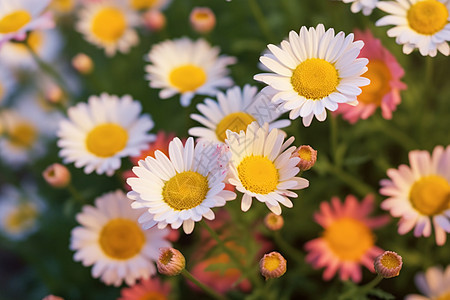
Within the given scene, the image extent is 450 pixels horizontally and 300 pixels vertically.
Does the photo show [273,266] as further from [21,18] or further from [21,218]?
[21,218]

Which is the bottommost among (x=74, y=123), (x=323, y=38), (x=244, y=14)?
(x=74, y=123)

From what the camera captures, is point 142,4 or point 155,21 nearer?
point 155,21

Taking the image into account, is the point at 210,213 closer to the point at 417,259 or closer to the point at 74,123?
the point at 74,123

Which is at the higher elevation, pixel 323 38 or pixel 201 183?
pixel 323 38

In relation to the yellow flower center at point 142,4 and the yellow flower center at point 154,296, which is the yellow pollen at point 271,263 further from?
the yellow flower center at point 142,4

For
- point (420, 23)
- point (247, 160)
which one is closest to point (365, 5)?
point (420, 23)

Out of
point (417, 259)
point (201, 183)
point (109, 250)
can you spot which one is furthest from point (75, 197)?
point (417, 259)

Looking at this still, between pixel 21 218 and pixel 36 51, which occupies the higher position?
pixel 36 51

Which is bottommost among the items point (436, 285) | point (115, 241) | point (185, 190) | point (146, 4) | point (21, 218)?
point (21, 218)
